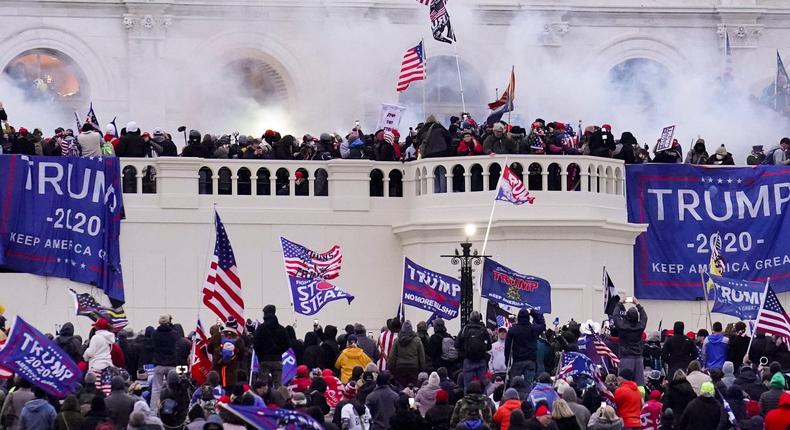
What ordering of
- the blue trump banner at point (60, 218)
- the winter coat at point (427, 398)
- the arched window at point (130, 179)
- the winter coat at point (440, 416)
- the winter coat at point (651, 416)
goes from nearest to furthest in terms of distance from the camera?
1. the winter coat at point (440, 416)
2. the winter coat at point (651, 416)
3. the winter coat at point (427, 398)
4. the blue trump banner at point (60, 218)
5. the arched window at point (130, 179)

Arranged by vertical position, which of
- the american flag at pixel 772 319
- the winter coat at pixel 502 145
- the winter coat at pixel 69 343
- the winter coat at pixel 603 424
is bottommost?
the winter coat at pixel 603 424

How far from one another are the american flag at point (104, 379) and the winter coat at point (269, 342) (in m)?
2.23

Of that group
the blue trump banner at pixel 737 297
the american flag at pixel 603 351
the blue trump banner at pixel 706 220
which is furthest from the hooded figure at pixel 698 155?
the american flag at pixel 603 351

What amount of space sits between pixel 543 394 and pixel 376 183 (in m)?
13.7

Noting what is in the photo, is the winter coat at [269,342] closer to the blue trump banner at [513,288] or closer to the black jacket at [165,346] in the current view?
the black jacket at [165,346]

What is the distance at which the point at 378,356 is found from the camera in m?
35.2

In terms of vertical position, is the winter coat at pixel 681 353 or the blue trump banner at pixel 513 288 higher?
the blue trump banner at pixel 513 288

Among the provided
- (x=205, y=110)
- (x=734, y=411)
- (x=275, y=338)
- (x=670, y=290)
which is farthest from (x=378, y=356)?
(x=205, y=110)

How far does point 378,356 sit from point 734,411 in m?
6.44

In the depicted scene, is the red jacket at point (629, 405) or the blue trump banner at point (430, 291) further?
the blue trump banner at point (430, 291)

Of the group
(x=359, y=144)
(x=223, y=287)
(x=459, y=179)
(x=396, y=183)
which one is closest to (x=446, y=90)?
(x=396, y=183)

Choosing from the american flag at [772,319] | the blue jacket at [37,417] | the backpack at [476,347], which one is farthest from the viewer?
the american flag at [772,319]

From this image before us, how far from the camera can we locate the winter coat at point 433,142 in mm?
42344

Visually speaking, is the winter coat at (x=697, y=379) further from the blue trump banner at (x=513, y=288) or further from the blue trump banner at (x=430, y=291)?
the blue trump banner at (x=513, y=288)
